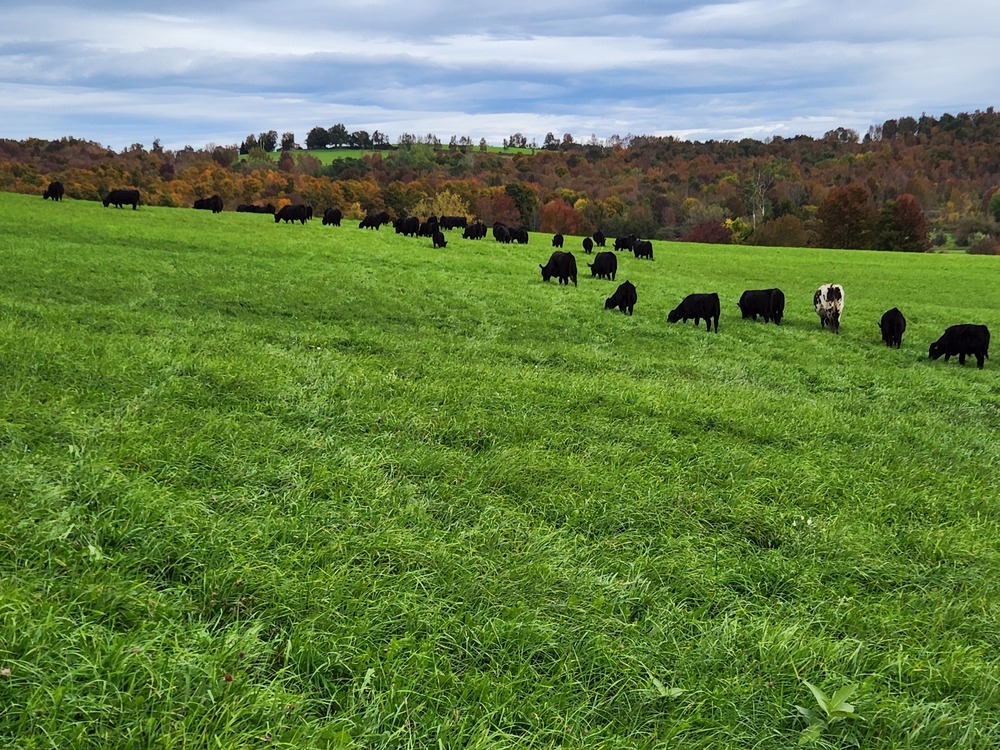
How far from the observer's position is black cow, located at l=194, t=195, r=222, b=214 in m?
42.4

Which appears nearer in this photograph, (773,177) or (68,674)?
(68,674)

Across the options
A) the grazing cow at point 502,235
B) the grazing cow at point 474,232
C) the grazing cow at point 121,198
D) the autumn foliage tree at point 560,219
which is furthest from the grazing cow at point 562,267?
the autumn foliage tree at point 560,219

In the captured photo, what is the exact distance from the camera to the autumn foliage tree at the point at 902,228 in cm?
6184

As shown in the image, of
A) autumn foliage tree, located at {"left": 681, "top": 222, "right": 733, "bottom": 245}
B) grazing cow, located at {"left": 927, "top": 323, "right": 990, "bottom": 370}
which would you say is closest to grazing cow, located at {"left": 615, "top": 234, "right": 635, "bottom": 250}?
grazing cow, located at {"left": 927, "top": 323, "right": 990, "bottom": 370}

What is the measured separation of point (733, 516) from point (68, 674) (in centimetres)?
480

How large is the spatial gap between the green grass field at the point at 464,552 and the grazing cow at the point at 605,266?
52.1ft

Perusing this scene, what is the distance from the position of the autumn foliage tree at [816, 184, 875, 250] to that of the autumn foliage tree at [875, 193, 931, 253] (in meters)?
1.47

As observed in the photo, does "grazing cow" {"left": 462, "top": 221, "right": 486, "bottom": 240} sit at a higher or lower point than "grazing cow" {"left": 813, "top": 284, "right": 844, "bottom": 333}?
higher

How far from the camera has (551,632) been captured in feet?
11.8

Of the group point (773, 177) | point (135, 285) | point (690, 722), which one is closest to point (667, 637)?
point (690, 722)

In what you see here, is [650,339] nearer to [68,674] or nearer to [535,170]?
[68,674]

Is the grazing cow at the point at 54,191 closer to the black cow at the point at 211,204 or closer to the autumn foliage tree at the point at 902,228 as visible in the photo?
the black cow at the point at 211,204

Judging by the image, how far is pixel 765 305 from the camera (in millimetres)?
18891

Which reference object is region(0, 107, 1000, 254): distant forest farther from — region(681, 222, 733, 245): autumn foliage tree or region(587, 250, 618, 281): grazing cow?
region(587, 250, 618, 281): grazing cow
